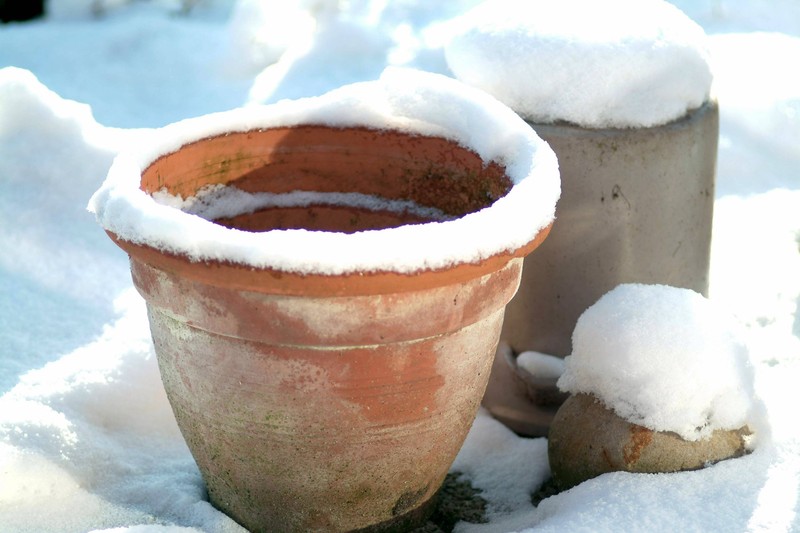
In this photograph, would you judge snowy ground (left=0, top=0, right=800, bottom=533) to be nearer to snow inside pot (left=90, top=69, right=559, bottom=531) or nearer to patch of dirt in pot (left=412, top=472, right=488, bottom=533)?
patch of dirt in pot (left=412, top=472, right=488, bottom=533)

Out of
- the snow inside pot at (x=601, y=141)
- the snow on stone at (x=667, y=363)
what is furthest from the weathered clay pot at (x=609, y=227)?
the snow on stone at (x=667, y=363)

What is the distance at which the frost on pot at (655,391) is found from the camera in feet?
5.84

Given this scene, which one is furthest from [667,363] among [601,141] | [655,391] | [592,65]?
[592,65]

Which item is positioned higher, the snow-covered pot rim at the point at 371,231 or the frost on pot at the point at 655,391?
the snow-covered pot rim at the point at 371,231

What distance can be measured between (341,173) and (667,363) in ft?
2.29

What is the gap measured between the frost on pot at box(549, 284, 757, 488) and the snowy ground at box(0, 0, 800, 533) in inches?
1.9

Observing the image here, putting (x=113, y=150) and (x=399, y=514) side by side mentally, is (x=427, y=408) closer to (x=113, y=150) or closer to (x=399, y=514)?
(x=399, y=514)

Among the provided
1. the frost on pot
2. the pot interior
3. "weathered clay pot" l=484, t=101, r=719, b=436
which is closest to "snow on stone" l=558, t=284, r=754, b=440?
the frost on pot

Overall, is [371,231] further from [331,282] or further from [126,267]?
[126,267]

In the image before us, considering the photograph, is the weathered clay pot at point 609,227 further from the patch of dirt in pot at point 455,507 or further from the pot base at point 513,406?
the patch of dirt in pot at point 455,507

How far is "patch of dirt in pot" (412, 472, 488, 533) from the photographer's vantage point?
1835 mm

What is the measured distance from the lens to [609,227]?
6.79ft

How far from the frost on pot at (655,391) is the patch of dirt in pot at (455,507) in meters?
0.16

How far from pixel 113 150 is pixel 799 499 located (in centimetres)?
173
